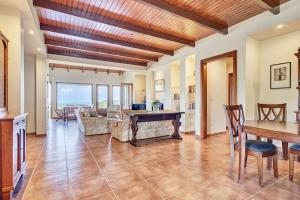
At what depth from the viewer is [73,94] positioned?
35.7 feet

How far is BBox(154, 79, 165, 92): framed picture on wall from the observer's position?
721cm

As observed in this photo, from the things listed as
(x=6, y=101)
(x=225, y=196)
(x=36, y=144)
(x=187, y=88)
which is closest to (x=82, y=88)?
(x=36, y=144)

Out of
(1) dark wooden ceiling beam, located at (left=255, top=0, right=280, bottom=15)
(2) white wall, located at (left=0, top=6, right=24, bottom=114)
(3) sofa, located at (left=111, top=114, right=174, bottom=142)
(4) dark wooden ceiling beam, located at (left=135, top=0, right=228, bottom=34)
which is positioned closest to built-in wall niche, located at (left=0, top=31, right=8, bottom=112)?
(2) white wall, located at (left=0, top=6, right=24, bottom=114)

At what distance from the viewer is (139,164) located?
2969 mm

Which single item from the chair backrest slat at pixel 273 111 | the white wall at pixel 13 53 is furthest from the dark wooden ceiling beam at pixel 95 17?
the chair backrest slat at pixel 273 111

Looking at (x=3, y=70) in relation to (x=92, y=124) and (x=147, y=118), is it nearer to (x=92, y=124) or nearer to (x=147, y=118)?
(x=147, y=118)

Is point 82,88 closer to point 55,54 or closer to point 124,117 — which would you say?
point 55,54

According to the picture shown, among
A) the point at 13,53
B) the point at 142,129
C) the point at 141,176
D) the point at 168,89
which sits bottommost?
the point at 141,176

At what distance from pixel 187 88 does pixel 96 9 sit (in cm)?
369

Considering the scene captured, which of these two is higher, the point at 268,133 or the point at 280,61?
the point at 280,61

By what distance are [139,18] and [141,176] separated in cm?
325

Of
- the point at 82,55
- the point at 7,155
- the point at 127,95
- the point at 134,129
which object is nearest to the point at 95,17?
the point at 134,129

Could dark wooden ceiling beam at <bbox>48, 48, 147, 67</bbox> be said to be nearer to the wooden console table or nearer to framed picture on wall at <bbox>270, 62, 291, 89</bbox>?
the wooden console table

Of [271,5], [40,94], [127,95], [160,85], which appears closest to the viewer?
[271,5]
